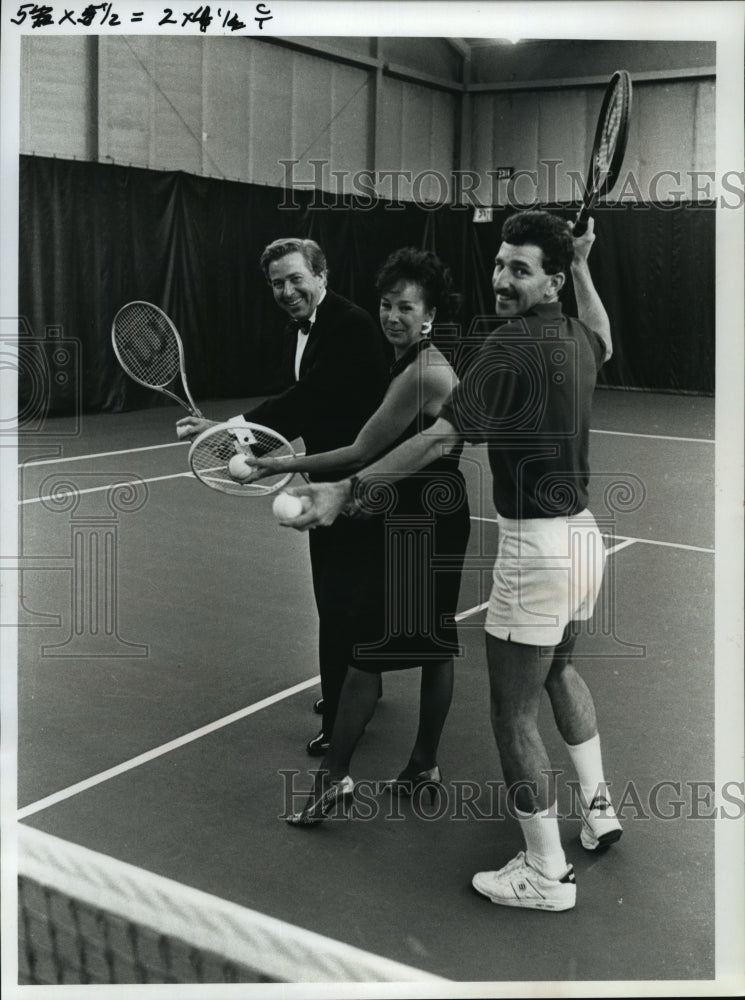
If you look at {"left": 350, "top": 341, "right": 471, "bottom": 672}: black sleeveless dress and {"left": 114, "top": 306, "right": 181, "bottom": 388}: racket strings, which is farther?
{"left": 114, "top": 306, "right": 181, "bottom": 388}: racket strings

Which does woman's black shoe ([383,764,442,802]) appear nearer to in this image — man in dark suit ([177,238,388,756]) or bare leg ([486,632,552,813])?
man in dark suit ([177,238,388,756])

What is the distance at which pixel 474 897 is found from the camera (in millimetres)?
2648

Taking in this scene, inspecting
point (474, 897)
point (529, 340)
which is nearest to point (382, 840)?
point (474, 897)

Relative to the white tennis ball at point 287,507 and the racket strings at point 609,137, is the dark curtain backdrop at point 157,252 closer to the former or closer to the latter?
the racket strings at point 609,137

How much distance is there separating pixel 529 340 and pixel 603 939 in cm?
132

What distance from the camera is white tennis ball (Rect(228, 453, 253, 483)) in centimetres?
281

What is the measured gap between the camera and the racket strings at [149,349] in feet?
10.9

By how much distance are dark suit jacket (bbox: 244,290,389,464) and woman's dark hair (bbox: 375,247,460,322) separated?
17 cm

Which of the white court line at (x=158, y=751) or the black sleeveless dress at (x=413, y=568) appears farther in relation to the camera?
the white court line at (x=158, y=751)

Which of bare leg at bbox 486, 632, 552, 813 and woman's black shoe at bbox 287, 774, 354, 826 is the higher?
bare leg at bbox 486, 632, 552, 813

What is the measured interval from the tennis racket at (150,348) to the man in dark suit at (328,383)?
14.0 inches

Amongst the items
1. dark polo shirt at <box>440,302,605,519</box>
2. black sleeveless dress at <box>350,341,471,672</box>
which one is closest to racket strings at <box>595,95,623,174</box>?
dark polo shirt at <box>440,302,605,519</box>

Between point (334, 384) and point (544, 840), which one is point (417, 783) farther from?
point (334, 384)

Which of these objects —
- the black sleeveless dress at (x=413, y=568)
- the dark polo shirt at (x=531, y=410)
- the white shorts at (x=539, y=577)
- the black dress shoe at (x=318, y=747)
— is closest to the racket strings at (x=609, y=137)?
the dark polo shirt at (x=531, y=410)
